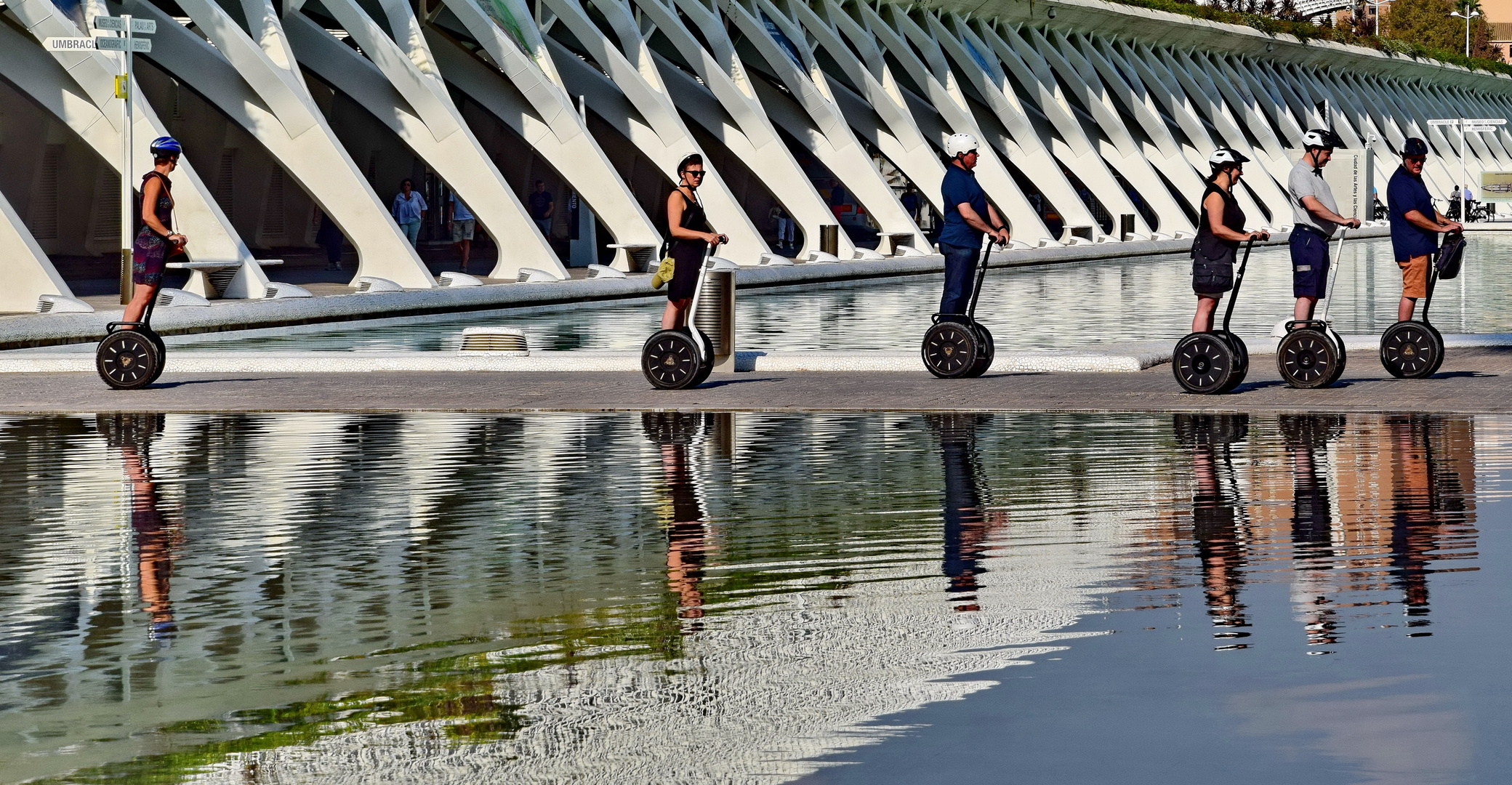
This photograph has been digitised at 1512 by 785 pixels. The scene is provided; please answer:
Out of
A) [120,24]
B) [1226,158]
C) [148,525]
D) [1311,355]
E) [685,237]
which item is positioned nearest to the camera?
[148,525]

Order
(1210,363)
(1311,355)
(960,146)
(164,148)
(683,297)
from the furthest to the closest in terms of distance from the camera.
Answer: (960,146) < (164,148) < (683,297) < (1311,355) < (1210,363)

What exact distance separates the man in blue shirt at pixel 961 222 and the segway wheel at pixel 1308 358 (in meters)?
2.20

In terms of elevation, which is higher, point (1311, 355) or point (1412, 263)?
point (1412, 263)

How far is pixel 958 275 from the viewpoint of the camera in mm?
15375

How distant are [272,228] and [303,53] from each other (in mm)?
11726

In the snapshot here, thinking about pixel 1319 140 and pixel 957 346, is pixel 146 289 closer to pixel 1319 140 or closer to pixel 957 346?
pixel 957 346

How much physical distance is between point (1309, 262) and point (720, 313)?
4557 millimetres

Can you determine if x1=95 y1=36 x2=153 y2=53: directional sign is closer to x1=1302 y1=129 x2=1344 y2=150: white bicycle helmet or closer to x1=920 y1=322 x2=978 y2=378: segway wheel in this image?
x1=920 y1=322 x2=978 y2=378: segway wheel

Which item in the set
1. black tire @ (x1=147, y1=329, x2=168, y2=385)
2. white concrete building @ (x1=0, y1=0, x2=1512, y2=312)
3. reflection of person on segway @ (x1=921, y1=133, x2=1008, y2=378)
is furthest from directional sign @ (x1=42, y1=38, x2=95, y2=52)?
reflection of person on segway @ (x1=921, y1=133, x2=1008, y2=378)

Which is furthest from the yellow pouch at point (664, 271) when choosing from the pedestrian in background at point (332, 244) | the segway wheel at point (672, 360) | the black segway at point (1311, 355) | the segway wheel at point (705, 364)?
the pedestrian in background at point (332, 244)

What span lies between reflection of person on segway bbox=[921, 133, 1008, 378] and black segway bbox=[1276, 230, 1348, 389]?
223 cm

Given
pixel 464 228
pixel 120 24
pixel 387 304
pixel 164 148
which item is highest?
pixel 120 24

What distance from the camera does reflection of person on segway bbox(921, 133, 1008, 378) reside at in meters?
15.3

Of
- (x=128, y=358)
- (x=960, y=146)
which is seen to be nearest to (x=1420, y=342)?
(x=960, y=146)
